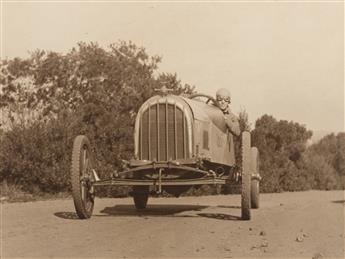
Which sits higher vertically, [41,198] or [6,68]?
[6,68]

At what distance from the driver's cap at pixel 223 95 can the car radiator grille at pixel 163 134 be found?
217 centimetres

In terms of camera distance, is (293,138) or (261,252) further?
(293,138)

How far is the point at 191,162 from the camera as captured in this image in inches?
409

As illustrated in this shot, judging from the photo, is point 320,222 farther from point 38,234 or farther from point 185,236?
point 38,234

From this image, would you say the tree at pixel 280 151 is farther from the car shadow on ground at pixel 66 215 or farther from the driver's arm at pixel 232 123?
the car shadow on ground at pixel 66 215

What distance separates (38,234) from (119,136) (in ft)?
43.4

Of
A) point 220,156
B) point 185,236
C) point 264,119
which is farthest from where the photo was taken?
point 264,119

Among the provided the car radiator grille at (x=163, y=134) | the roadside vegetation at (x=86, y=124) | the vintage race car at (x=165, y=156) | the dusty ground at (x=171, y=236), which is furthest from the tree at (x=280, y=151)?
the car radiator grille at (x=163, y=134)

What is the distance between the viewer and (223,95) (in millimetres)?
12484

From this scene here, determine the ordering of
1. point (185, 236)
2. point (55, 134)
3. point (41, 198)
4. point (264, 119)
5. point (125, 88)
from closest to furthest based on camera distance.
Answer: point (185, 236), point (41, 198), point (55, 134), point (125, 88), point (264, 119)

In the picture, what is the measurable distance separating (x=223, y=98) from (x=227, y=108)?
22 cm

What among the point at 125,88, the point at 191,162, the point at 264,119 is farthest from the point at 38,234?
the point at 264,119

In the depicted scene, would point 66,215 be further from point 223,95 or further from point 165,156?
point 223,95

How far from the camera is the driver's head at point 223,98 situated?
12391 mm
